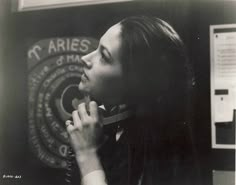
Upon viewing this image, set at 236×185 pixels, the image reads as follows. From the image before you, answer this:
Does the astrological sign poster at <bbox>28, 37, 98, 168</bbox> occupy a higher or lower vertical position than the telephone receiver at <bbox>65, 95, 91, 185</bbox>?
higher

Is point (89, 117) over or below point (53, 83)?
below

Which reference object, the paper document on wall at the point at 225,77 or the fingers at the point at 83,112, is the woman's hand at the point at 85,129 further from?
the paper document on wall at the point at 225,77

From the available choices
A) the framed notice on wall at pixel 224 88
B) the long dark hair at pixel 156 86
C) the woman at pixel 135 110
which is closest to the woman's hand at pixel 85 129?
the woman at pixel 135 110

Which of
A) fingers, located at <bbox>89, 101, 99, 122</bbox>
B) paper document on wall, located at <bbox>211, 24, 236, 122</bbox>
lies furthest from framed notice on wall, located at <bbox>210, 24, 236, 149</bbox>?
fingers, located at <bbox>89, 101, 99, 122</bbox>

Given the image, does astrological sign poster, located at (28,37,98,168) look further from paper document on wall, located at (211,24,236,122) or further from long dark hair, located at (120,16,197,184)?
paper document on wall, located at (211,24,236,122)

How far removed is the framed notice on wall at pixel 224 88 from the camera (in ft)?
3.35

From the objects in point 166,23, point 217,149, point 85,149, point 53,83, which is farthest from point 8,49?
point 217,149

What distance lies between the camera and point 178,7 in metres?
1.08

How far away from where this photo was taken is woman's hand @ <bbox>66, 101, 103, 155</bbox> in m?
1.13

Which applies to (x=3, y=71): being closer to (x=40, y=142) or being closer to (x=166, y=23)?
(x=40, y=142)

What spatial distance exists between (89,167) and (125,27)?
1.56ft

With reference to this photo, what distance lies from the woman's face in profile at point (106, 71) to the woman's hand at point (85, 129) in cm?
5

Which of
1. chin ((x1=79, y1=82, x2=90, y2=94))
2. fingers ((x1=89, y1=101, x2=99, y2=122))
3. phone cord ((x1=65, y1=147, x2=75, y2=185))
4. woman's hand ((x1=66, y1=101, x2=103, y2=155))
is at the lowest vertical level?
phone cord ((x1=65, y1=147, x2=75, y2=185))

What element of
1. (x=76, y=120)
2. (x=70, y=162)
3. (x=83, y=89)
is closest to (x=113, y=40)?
(x=83, y=89)
